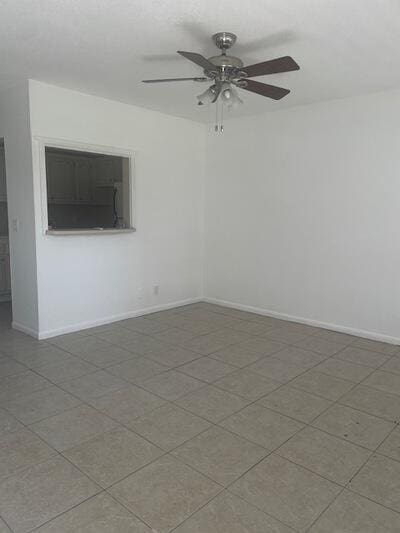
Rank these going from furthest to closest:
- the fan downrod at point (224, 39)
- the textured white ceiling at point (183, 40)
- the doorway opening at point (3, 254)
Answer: the doorway opening at point (3, 254) → the fan downrod at point (224, 39) → the textured white ceiling at point (183, 40)

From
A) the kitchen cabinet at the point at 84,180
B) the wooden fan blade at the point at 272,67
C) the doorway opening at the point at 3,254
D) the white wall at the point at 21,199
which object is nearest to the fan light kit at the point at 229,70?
the wooden fan blade at the point at 272,67

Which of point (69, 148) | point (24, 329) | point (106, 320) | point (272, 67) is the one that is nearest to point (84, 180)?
point (69, 148)

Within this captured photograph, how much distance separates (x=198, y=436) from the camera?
231 cm

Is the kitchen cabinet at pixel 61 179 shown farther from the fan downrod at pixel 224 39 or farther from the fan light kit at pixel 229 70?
the fan downrod at pixel 224 39

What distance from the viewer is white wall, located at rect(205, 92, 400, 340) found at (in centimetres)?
386

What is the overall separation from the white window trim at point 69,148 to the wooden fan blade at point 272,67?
2.03 m

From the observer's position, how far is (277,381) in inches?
120

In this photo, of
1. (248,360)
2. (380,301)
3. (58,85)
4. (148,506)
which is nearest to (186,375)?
(248,360)

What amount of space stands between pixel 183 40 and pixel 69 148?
1.70 metres

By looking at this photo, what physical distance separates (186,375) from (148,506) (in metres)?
1.39

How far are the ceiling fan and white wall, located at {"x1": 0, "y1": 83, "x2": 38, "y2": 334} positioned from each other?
5.47 feet

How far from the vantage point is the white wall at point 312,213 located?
12.7ft

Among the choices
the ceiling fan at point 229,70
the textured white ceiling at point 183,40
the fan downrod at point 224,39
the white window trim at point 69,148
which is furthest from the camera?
the white window trim at point 69,148

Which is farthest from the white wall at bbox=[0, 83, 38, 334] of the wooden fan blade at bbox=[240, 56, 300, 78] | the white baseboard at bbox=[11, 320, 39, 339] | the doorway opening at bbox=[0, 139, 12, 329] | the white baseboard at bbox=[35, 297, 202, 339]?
the wooden fan blade at bbox=[240, 56, 300, 78]
